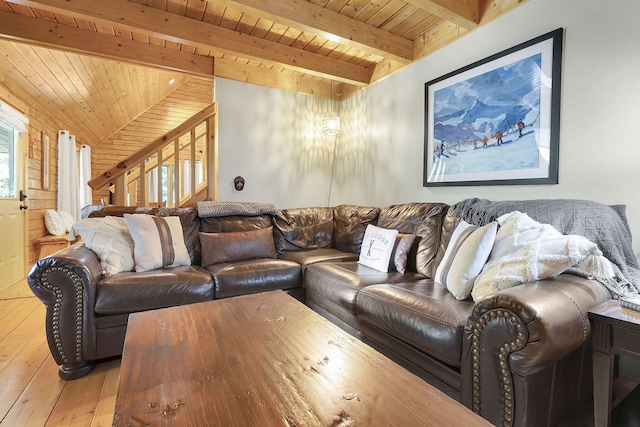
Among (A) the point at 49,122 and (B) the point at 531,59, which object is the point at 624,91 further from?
(A) the point at 49,122

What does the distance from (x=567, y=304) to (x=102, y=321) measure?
2249 millimetres

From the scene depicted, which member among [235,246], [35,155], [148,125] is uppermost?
[148,125]

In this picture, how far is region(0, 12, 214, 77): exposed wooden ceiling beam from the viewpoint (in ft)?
8.39

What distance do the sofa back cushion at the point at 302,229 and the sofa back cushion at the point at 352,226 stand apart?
4.4 inches

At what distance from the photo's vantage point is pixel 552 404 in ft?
3.78

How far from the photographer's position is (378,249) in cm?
231

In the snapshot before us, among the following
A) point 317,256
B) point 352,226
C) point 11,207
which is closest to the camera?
point 317,256

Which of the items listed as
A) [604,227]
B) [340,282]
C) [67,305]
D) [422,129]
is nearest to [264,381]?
[340,282]

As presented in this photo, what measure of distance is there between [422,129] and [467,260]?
64.9 inches

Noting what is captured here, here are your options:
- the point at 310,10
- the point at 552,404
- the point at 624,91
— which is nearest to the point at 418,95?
A: the point at 310,10

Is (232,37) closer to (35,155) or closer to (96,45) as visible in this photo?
(96,45)

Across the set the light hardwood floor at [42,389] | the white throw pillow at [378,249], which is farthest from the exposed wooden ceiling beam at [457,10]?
the light hardwood floor at [42,389]

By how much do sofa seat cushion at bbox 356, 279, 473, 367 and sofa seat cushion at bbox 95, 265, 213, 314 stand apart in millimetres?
1056

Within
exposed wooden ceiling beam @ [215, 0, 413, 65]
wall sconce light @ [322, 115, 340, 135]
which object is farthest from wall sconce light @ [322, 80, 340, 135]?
exposed wooden ceiling beam @ [215, 0, 413, 65]
